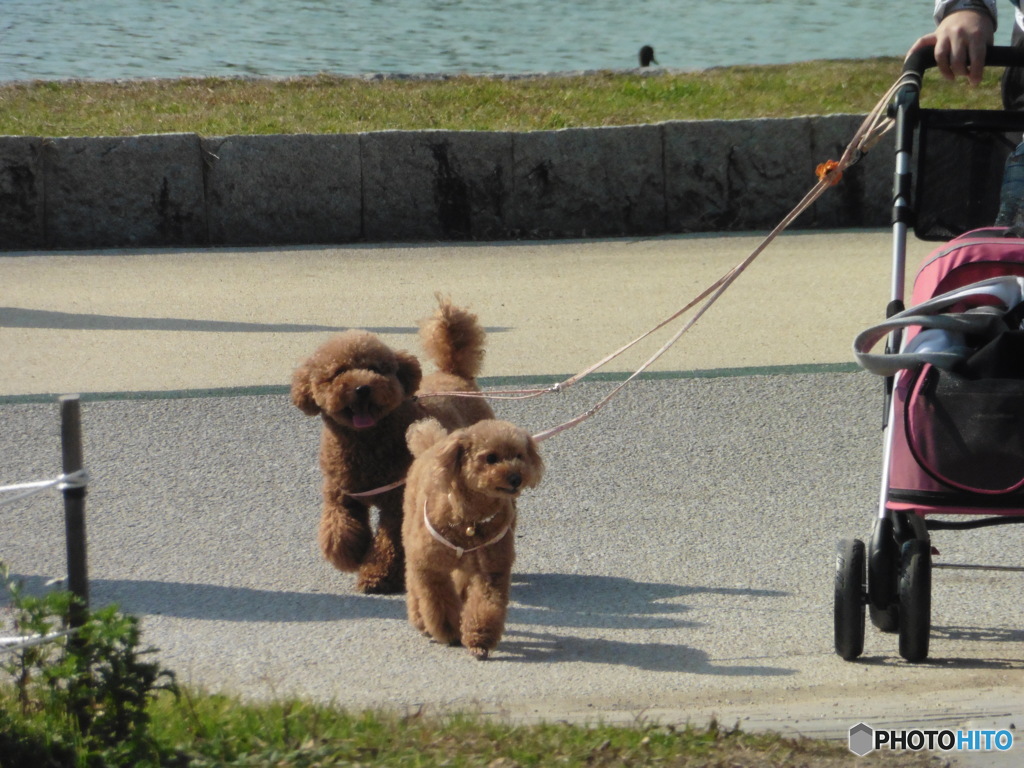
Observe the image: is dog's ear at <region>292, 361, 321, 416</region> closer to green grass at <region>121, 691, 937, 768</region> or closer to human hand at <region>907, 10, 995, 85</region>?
green grass at <region>121, 691, 937, 768</region>

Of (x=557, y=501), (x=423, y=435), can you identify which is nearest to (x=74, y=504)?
(x=423, y=435)

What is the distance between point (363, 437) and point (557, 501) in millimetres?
1032

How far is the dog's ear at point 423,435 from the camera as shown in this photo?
414cm

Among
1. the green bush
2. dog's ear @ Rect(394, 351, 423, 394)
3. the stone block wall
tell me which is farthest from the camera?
the stone block wall

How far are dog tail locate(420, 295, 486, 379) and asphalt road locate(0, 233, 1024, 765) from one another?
62 cm

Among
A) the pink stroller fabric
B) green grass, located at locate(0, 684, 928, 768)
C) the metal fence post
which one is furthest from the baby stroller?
the metal fence post

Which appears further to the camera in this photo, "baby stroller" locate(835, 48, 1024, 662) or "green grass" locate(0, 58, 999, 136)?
"green grass" locate(0, 58, 999, 136)

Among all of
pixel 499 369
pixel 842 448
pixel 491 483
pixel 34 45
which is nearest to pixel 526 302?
pixel 499 369

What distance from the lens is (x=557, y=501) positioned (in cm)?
518

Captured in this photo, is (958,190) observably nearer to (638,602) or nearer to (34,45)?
(638,602)

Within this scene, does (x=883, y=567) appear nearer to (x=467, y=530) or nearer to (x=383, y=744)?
(x=467, y=530)

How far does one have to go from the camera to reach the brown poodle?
14.0ft

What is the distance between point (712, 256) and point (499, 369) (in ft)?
9.86

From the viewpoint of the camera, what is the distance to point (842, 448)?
5.70 m
